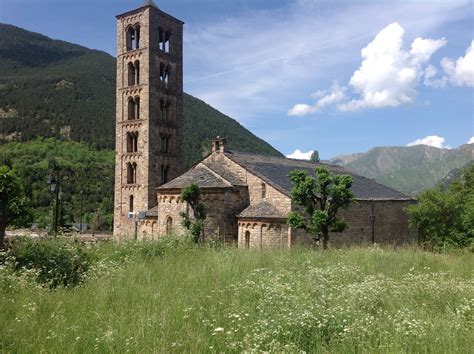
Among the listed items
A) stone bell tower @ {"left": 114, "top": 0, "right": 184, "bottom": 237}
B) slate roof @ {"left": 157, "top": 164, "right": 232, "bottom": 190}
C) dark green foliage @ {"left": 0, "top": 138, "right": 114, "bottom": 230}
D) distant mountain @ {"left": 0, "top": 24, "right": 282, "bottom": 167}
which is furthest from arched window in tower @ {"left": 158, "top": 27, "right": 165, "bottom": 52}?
distant mountain @ {"left": 0, "top": 24, "right": 282, "bottom": 167}

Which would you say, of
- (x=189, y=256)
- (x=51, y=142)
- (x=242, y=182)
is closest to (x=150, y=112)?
(x=242, y=182)

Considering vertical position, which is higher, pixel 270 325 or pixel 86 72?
pixel 86 72

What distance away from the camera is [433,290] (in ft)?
20.0

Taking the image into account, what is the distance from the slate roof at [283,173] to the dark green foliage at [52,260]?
12753 millimetres

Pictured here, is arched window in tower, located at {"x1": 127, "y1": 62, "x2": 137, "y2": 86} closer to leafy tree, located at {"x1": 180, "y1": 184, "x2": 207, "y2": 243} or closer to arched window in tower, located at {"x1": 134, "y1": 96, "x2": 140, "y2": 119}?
arched window in tower, located at {"x1": 134, "y1": 96, "x2": 140, "y2": 119}

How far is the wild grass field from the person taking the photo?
4.21 metres

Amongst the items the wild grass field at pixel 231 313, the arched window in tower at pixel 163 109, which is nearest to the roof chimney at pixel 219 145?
the arched window in tower at pixel 163 109

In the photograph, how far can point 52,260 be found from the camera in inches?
336

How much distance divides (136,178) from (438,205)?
21935 millimetres

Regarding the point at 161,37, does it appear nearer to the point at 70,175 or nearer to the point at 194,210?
the point at 194,210

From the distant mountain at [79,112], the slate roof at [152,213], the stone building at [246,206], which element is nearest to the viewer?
the stone building at [246,206]

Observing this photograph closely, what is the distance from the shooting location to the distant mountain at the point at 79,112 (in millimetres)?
83562

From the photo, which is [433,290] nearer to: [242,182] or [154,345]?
[154,345]

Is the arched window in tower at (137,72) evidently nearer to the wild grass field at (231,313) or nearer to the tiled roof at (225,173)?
the tiled roof at (225,173)
